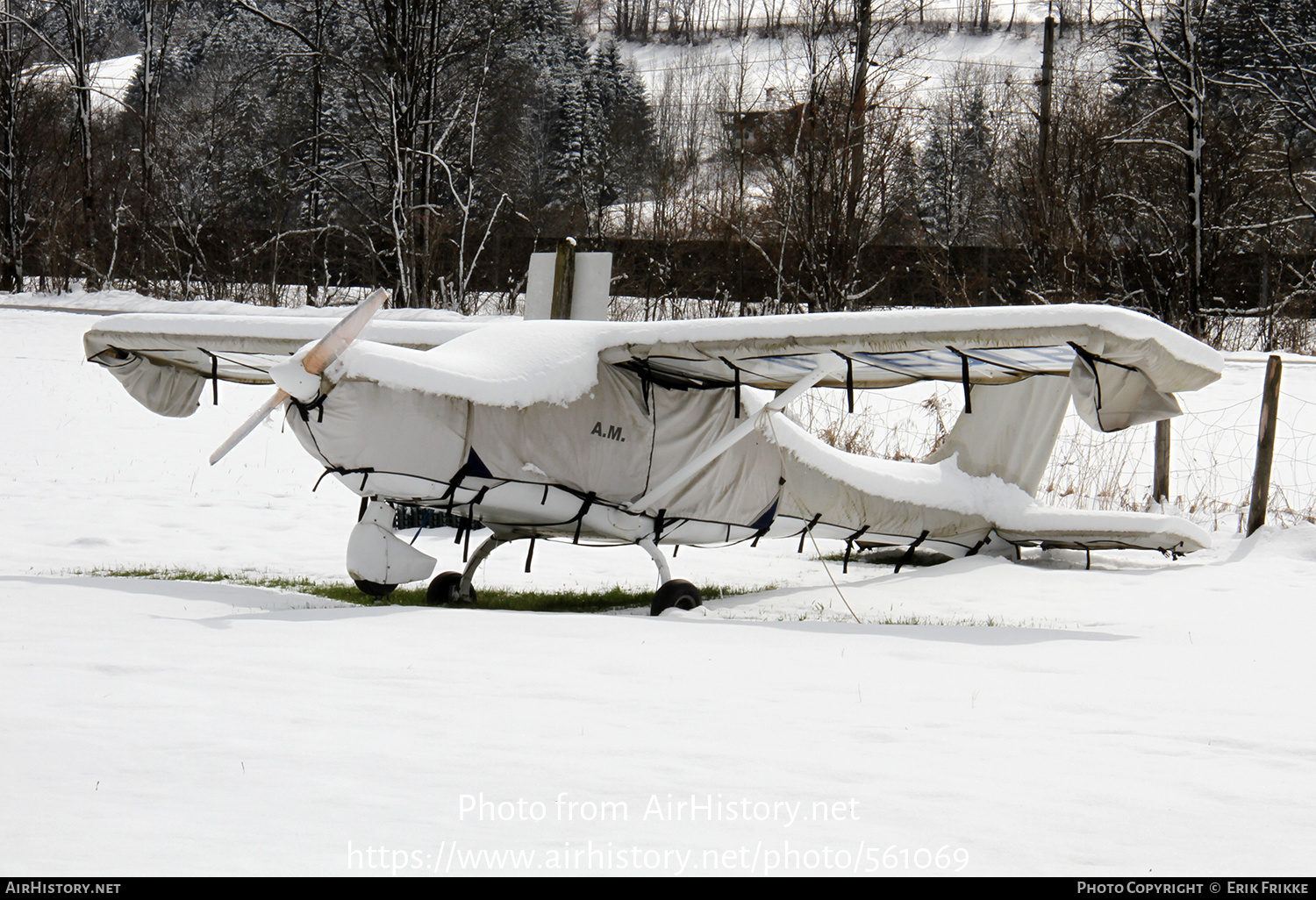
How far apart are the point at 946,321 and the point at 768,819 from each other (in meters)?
3.61

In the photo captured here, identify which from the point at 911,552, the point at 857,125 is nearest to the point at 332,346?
the point at 911,552

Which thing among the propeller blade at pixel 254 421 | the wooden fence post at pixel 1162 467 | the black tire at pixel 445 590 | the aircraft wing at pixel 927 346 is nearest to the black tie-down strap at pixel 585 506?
the aircraft wing at pixel 927 346

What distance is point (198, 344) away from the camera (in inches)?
266

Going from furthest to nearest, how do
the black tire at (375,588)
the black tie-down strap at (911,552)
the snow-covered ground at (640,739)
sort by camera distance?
1. the black tie-down strap at (911,552)
2. the black tire at (375,588)
3. the snow-covered ground at (640,739)

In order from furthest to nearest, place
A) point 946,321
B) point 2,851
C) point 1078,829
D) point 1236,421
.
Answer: point 1236,421 → point 946,321 → point 1078,829 → point 2,851

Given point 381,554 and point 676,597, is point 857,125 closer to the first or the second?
point 676,597

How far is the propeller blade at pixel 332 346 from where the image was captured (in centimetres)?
524

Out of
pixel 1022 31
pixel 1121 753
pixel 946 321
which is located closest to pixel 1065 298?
pixel 946 321

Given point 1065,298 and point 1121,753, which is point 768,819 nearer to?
point 1121,753

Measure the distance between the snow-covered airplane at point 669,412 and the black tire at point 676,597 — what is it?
14mm

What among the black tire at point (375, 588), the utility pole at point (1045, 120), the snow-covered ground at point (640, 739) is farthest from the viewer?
the utility pole at point (1045, 120)

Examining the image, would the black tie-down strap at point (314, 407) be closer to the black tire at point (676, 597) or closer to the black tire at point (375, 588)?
the black tire at point (375, 588)

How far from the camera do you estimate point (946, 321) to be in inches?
212

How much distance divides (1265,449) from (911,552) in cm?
362
